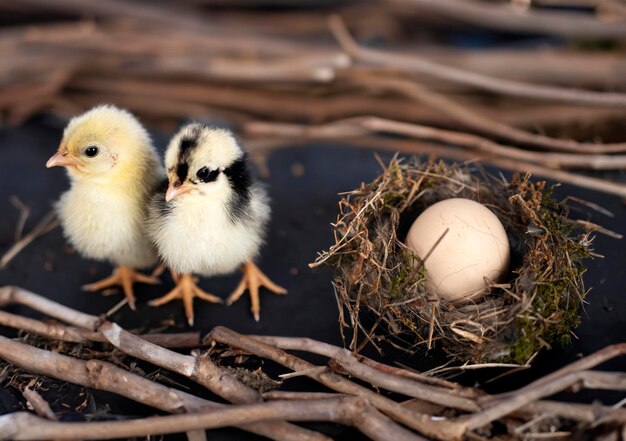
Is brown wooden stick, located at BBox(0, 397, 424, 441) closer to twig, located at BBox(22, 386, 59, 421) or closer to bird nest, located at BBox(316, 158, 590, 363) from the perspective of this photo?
twig, located at BBox(22, 386, 59, 421)

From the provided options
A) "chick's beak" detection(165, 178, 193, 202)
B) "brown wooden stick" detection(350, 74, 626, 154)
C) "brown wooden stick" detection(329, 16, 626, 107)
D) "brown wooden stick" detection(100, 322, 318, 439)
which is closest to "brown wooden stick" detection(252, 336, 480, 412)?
"brown wooden stick" detection(100, 322, 318, 439)

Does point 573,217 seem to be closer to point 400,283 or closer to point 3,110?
point 400,283

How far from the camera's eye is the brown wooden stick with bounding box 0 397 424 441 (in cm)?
109

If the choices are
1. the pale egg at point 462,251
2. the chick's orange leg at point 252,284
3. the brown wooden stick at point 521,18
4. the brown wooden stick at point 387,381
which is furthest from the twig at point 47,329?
the brown wooden stick at point 521,18

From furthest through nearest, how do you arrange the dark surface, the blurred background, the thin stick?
1. the thin stick
2. the blurred background
3. the dark surface

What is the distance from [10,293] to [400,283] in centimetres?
80

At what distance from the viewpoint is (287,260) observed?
63.9 inches

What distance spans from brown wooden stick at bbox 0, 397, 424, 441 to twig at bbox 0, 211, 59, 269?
2.07 ft

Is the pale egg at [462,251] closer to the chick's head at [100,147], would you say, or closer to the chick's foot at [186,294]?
the chick's foot at [186,294]

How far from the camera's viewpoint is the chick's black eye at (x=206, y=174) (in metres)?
1.28

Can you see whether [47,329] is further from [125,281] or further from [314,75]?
[314,75]

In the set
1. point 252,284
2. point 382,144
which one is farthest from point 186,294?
point 382,144

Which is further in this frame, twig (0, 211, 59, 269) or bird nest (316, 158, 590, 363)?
twig (0, 211, 59, 269)

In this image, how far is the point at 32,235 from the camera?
1.72 meters
